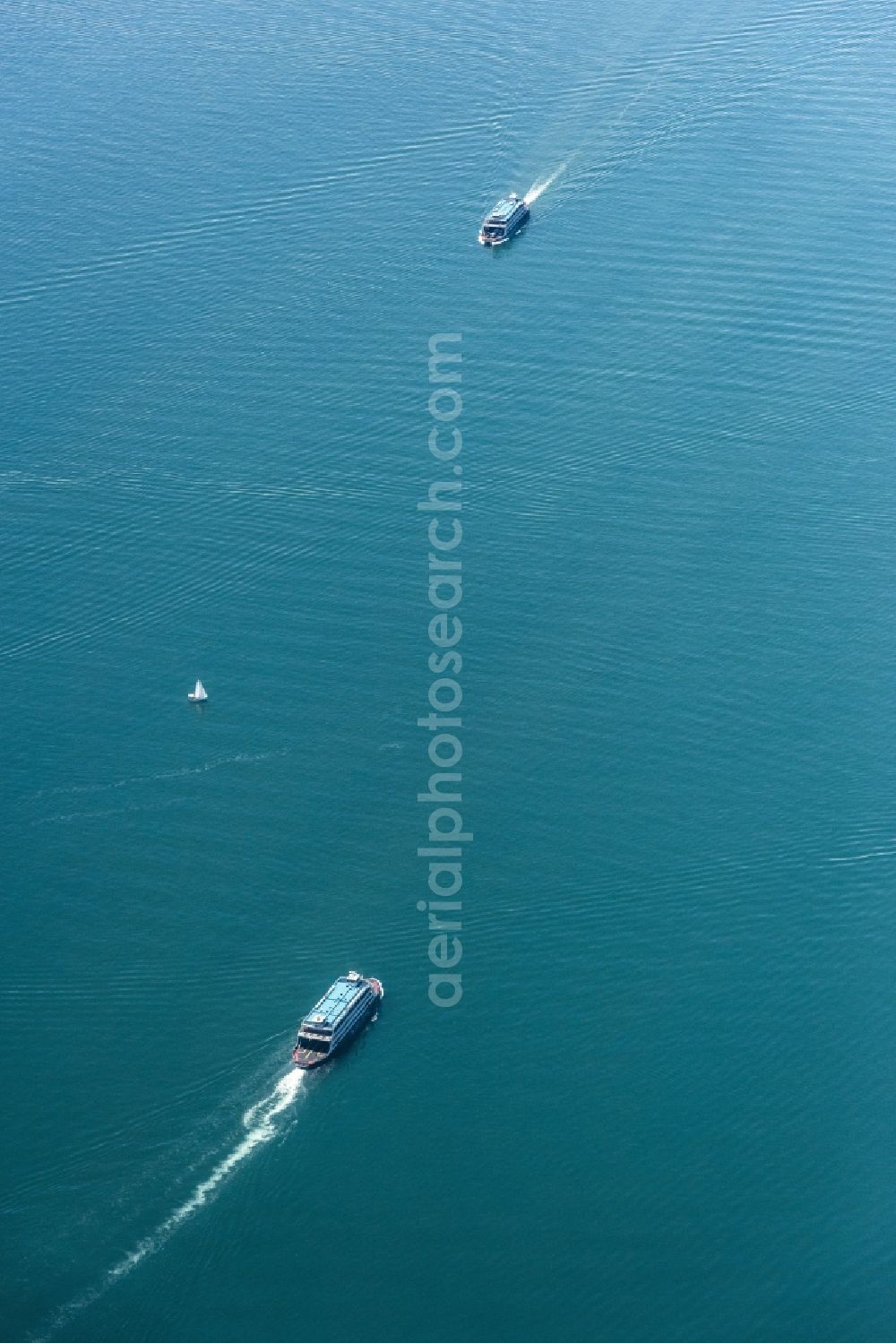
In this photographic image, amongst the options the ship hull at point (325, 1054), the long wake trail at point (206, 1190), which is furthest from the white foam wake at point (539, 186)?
the long wake trail at point (206, 1190)

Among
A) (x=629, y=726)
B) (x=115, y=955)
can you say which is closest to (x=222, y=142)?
(x=629, y=726)

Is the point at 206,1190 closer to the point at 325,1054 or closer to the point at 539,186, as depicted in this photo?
the point at 325,1054

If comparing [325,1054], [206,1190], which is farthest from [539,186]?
[206,1190]

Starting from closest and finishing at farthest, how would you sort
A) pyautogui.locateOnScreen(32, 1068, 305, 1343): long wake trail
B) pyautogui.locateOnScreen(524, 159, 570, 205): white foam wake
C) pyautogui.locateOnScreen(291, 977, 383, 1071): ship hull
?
1. pyautogui.locateOnScreen(32, 1068, 305, 1343): long wake trail
2. pyautogui.locateOnScreen(291, 977, 383, 1071): ship hull
3. pyautogui.locateOnScreen(524, 159, 570, 205): white foam wake

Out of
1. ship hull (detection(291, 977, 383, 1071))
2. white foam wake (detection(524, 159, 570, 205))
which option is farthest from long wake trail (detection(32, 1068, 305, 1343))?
white foam wake (detection(524, 159, 570, 205))

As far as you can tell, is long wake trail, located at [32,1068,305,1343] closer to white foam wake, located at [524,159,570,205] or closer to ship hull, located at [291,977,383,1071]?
ship hull, located at [291,977,383,1071]

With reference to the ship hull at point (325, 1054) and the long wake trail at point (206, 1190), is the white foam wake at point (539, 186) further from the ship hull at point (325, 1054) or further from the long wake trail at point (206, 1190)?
the long wake trail at point (206, 1190)

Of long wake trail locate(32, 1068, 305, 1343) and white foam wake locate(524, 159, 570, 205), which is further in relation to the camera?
white foam wake locate(524, 159, 570, 205)

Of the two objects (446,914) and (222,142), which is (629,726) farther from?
(222,142)
